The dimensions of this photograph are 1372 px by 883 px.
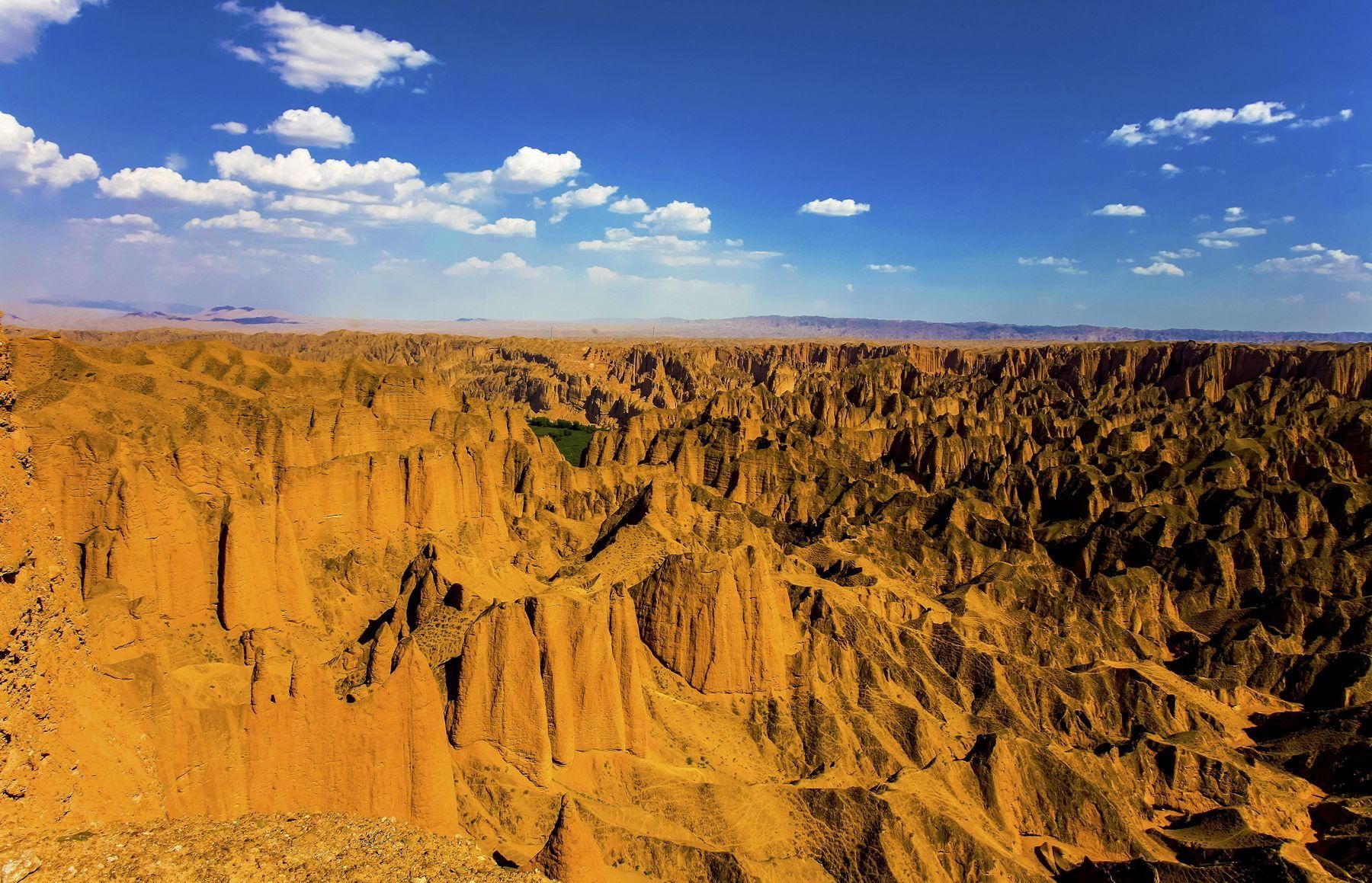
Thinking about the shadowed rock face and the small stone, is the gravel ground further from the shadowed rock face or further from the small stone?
the shadowed rock face

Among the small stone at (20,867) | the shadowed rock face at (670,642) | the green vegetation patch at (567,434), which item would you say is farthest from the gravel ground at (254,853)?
the green vegetation patch at (567,434)

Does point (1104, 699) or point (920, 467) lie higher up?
point (920, 467)

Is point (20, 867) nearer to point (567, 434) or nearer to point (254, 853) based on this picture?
point (254, 853)

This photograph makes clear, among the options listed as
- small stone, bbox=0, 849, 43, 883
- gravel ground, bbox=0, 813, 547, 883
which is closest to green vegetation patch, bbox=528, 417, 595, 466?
gravel ground, bbox=0, 813, 547, 883

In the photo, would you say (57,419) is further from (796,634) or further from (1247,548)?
(1247,548)

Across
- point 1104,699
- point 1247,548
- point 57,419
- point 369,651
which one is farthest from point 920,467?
point 57,419
